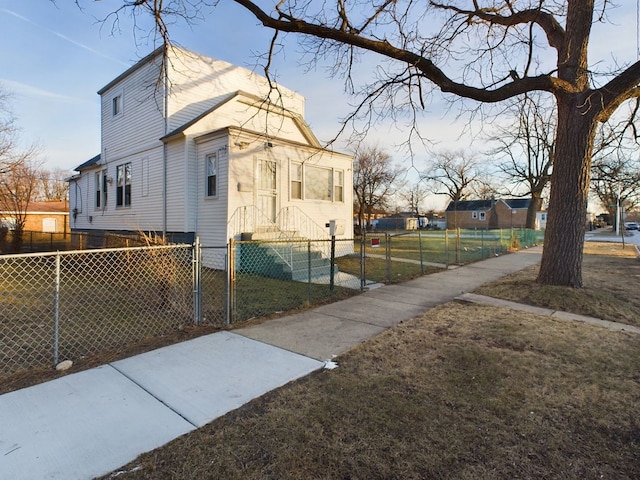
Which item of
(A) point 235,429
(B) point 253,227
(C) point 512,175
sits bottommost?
(A) point 235,429

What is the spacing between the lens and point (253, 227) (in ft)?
38.0

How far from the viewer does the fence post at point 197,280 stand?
207 inches

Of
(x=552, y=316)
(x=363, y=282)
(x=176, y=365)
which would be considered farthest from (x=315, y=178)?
(x=176, y=365)

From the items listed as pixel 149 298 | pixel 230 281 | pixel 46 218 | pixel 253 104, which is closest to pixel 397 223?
pixel 46 218

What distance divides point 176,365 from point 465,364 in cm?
318

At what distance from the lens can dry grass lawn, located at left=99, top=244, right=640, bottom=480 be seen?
2320mm

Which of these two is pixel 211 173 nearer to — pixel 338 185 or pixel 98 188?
pixel 338 185

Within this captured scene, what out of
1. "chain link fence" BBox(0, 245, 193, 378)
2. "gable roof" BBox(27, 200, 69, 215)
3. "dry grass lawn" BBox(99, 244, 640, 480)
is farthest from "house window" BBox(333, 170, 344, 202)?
"gable roof" BBox(27, 200, 69, 215)

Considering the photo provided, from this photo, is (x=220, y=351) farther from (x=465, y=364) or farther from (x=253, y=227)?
(x=253, y=227)

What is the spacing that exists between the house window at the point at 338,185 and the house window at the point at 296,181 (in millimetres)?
1832

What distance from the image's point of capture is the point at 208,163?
11750mm

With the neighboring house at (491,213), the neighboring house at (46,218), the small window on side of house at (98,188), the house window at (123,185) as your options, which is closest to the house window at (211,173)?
the house window at (123,185)

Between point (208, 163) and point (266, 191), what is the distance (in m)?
2.05

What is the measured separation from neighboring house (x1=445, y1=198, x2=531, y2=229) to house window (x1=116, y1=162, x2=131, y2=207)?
54.9 metres
